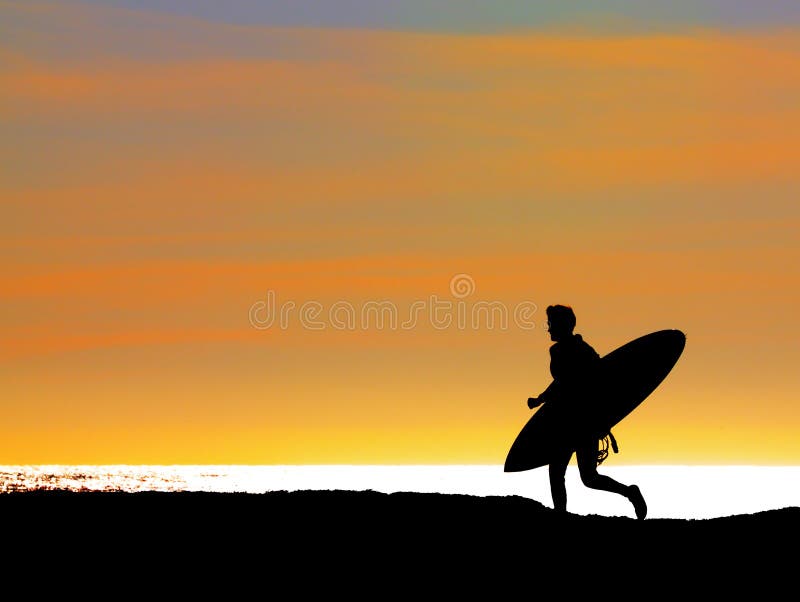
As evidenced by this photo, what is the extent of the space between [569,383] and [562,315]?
813mm

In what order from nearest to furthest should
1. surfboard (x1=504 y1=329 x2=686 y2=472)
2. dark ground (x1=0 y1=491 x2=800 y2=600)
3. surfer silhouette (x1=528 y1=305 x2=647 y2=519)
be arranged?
dark ground (x1=0 y1=491 x2=800 y2=600)
surfer silhouette (x1=528 y1=305 x2=647 y2=519)
surfboard (x1=504 y1=329 x2=686 y2=472)

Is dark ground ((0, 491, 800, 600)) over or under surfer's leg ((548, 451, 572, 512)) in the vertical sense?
under

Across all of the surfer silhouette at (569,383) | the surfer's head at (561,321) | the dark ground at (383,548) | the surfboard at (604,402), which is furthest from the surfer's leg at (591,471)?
the surfer's head at (561,321)

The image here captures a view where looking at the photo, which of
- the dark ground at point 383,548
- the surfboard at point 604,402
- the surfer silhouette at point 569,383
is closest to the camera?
the dark ground at point 383,548

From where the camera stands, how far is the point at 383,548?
12.7 m

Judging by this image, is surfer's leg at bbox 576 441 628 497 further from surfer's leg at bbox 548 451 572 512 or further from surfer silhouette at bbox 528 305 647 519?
surfer's leg at bbox 548 451 572 512

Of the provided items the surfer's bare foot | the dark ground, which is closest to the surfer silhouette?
the surfer's bare foot

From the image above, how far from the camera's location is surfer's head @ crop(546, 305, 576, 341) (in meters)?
14.6

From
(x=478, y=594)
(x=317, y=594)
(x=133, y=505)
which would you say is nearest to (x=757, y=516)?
(x=478, y=594)

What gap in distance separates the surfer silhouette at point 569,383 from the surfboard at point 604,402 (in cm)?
10

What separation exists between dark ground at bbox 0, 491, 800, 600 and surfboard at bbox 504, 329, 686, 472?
33.0 inches

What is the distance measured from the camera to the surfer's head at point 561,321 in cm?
1459

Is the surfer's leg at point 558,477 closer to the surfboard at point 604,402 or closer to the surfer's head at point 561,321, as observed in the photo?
the surfboard at point 604,402

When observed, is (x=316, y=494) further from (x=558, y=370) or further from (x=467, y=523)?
(x=558, y=370)
